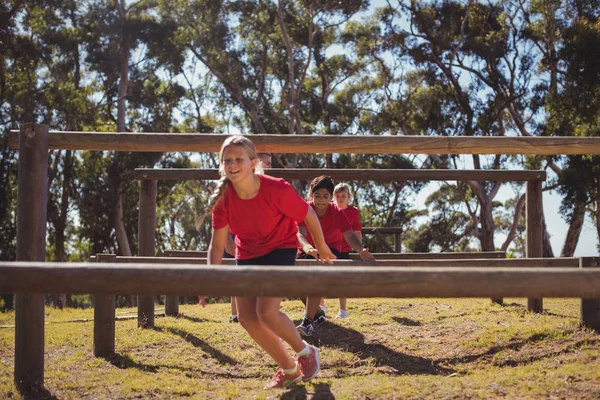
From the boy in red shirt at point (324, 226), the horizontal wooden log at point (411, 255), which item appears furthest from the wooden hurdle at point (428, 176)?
the boy in red shirt at point (324, 226)

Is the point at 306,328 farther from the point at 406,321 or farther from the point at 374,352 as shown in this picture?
the point at 406,321

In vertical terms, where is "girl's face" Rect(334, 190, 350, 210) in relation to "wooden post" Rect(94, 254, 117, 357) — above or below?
above

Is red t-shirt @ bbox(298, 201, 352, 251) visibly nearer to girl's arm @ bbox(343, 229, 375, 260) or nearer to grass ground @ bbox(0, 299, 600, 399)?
girl's arm @ bbox(343, 229, 375, 260)

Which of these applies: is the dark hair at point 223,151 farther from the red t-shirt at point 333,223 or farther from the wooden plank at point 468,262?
the red t-shirt at point 333,223

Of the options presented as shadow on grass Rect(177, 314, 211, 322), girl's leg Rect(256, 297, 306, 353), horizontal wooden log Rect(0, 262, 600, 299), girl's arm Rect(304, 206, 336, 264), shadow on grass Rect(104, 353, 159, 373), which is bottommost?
shadow on grass Rect(177, 314, 211, 322)

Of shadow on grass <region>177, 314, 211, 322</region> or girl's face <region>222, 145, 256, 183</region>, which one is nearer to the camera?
girl's face <region>222, 145, 256, 183</region>

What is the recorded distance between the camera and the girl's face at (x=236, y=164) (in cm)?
412

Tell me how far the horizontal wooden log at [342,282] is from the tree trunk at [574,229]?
19.8m

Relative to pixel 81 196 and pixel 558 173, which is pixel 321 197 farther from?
pixel 81 196

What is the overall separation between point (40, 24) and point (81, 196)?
6.82 m

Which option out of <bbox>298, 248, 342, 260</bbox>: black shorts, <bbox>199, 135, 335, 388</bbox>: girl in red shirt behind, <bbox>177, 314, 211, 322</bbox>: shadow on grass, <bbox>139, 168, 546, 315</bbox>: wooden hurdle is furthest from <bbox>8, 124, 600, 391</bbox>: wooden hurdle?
<bbox>177, 314, 211, 322</bbox>: shadow on grass

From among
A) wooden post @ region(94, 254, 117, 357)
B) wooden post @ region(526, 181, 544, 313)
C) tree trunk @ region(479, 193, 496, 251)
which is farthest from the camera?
tree trunk @ region(479, 193, 496, 251)

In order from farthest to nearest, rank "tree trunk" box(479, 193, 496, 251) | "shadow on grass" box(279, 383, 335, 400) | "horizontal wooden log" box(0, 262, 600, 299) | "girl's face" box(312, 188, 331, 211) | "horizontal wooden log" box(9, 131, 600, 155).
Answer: "tree trunk" box(479, 193, 496, 251), "girl's face" box(312, 188, 331, 211), "horizontal wooden log" box(9, 131, 600, 155), "shadow on grass" box(279, 383, 335, 400), "horizontal wooden log" box(0, 262, 600, 299)

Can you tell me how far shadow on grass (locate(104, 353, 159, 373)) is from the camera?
518cm
